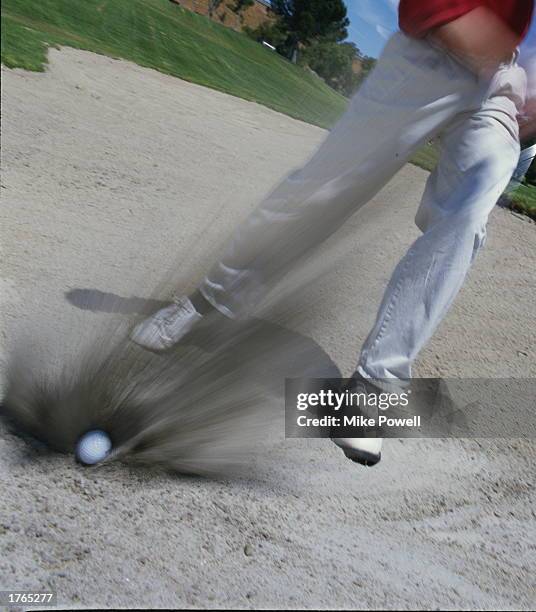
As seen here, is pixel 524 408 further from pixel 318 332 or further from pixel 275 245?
pixel 275 245

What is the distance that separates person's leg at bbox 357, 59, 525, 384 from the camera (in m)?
2.25

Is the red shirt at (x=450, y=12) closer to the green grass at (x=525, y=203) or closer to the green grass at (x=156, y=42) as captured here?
the green grass at (x=156, y=42)

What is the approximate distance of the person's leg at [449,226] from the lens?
88.4 inches

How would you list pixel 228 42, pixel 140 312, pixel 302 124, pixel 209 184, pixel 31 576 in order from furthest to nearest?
pixel 302 124 → pixel 228 42 → pixel 209 184 → pixel 140 312 → pixel 31 576

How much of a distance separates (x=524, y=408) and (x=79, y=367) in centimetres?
197

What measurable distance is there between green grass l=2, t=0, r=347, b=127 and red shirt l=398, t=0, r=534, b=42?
1902 mm

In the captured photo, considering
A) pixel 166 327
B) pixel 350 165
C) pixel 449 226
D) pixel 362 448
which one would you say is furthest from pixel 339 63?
pixel 362 448

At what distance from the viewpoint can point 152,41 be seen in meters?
7.75

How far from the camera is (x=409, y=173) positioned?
380 cm

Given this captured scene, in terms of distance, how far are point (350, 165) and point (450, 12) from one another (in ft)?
1.75

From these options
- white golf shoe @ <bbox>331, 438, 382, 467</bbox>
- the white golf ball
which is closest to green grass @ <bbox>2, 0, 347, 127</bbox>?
white golf shoe @ <bbox>331, 438, 382, 467</bbox>

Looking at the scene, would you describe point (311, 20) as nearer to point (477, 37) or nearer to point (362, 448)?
point (477, 37)

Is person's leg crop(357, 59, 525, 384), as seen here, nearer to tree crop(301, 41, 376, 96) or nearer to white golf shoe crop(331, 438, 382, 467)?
white golf shoe crop(331, 438, 382, 467)

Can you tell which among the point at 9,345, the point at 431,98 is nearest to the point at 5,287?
the point at 9,345
